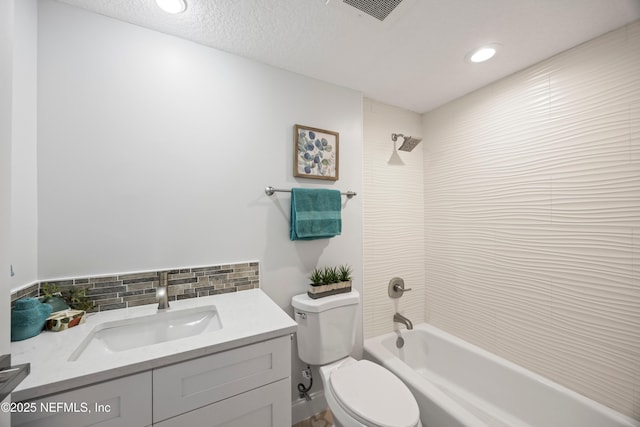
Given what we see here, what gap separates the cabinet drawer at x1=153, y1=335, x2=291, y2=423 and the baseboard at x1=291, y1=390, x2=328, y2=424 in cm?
79

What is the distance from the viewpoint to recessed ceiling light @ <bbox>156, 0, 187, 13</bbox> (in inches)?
41.6

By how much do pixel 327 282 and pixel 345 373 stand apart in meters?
0.51

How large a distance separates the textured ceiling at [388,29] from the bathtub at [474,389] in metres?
1.95

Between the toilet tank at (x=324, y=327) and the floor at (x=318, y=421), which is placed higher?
the toilet tank at (x=324, y=327)

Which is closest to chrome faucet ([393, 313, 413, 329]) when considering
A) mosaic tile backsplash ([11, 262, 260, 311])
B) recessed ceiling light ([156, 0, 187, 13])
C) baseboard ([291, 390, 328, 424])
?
baseboard ([291, 390, 328, 424])

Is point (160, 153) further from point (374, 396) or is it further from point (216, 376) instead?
point (374, 396)

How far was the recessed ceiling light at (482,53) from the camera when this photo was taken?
4.43ft

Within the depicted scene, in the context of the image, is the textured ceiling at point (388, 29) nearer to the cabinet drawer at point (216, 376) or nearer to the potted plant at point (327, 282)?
the potted plant at point (327, 282)

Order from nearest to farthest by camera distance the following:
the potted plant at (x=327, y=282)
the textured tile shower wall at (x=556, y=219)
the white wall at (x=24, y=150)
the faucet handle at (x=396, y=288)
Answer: the white wall at (x=24, y=150)
the textured tile shower wall at (x=556, y=219)
the potted plant at (x=327, y=282)
the faucet handle at (x=396, y=288)

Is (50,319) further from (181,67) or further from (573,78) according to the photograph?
(573,78)

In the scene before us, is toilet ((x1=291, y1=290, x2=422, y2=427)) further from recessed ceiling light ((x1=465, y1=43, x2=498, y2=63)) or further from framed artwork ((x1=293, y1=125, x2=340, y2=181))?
recessed ceiling light ((x1=465, y1=43, x2=498, y2=63))

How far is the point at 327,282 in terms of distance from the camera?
1564 mm

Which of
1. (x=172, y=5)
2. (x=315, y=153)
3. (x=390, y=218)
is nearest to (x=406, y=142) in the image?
(x=390, y=218)

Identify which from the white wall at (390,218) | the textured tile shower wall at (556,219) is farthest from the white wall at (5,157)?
the textured tile shower wall at (556,219)
